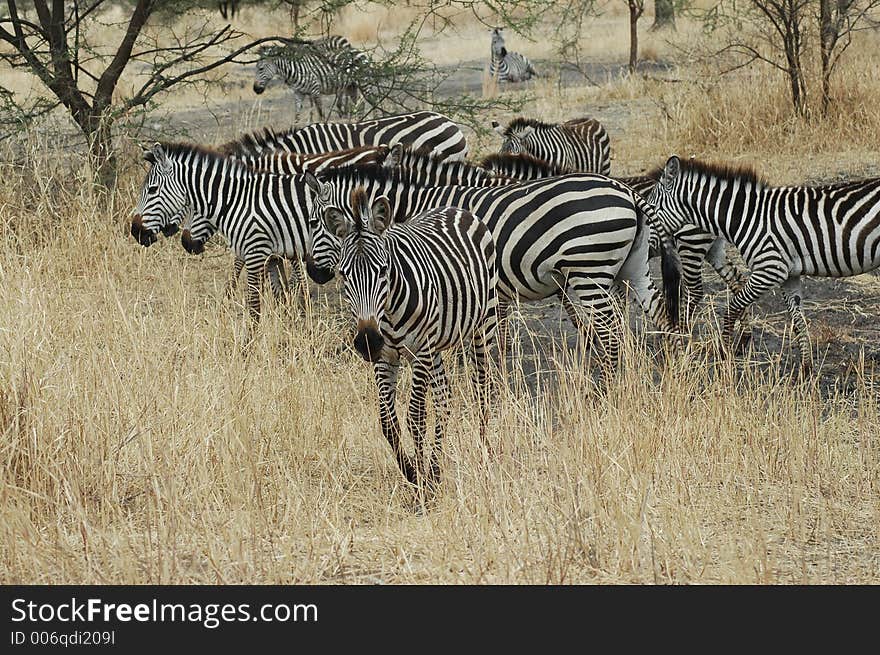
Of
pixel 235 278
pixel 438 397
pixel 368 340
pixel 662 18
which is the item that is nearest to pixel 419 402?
pixel 438 397

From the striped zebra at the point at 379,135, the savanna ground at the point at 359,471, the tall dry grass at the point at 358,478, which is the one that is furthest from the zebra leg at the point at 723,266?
the striped zebra at the point at 379,135

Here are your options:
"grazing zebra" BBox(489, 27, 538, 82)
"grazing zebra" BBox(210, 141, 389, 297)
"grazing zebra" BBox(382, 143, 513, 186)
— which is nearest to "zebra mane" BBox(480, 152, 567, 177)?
"grazing zebra" BBox(382, 143, 513, 186)

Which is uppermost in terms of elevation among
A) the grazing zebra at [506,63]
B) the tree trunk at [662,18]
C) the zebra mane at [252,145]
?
the tree trunk at [662,18]

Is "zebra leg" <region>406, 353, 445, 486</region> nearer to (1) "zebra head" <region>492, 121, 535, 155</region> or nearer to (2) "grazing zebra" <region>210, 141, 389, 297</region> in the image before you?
(2) "grazing zebra" <region>210, 141, 389, 297</region>

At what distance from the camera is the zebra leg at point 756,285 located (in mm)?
Result: 7215

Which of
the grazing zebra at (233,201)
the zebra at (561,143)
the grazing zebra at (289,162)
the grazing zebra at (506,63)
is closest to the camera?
the grazing zebra at (233,201)

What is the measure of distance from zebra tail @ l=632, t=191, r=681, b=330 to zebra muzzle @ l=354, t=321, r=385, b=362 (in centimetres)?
278

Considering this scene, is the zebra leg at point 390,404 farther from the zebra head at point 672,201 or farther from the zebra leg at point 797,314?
the zebra head at point 672,201

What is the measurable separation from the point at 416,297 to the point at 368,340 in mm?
549

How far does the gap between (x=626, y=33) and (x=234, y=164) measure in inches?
806

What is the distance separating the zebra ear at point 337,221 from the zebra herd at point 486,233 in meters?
0.06

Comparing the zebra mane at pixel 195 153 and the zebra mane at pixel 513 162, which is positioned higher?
the zebra mane at pixel 195 153

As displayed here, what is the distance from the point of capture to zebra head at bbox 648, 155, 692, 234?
24.9 ft

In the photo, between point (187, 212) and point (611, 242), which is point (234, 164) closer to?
point (187, 212)
